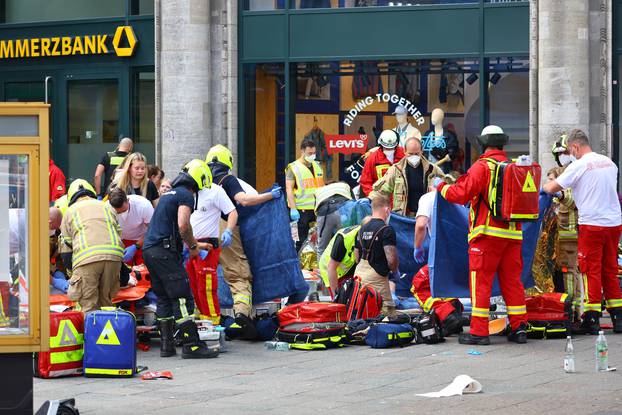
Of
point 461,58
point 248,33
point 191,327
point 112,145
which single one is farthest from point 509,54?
point 191,327

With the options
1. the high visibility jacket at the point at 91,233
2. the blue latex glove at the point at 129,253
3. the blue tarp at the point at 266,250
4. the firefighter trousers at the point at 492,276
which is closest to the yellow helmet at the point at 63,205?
the blue latex glove at the point at 129,253

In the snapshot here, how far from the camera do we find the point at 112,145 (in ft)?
76.3

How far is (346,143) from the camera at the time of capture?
21172 mm

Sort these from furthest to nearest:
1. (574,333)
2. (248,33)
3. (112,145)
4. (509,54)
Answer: (112,145) < (248,33) < (509,54) < (574,333)

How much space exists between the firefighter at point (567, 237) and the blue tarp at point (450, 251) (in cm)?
41

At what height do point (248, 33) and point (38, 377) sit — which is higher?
point (248, 33)

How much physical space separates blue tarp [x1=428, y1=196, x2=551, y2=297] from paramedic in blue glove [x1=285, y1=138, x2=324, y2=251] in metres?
5.46

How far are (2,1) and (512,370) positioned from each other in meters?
15.6

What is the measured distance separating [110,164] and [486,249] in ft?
23.3

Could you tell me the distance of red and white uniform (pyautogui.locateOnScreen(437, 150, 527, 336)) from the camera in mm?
12844

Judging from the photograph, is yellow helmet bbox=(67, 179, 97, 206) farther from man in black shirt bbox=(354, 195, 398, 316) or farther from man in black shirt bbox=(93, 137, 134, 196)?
man in black shirt bbox=(93, 137, 134, 196)

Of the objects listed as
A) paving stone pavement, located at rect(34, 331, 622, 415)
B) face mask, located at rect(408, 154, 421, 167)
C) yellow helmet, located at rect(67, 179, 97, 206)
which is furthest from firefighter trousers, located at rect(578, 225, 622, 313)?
yellow helmet, located at rect(67, 179, 97, 206)

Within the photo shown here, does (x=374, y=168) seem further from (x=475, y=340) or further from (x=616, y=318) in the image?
(x=475, y=340)

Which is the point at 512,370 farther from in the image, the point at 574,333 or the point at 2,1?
the point at 2,1
